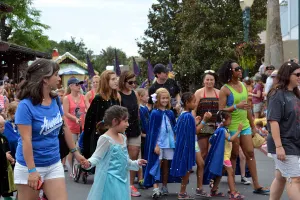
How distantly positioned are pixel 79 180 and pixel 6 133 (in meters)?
3.13

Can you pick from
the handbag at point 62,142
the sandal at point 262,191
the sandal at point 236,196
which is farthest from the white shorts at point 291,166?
the sandal at point 262,191

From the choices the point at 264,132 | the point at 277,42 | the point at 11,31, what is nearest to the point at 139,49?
the point at 11,31

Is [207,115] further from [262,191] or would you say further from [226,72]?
[262,191]

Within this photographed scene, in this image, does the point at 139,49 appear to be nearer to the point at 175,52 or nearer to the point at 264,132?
the point at 175,52

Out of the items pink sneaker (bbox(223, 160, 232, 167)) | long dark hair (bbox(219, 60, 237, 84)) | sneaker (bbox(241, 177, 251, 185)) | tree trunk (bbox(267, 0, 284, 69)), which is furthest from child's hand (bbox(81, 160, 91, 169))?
tree trunk (bbox(267, 0, 284, 69))

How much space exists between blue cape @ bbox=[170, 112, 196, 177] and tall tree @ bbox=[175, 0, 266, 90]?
28.5 meters

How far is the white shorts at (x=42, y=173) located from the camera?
505 cm

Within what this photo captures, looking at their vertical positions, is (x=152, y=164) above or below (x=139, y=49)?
below

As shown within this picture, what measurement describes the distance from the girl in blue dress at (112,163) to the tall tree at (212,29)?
3055cm

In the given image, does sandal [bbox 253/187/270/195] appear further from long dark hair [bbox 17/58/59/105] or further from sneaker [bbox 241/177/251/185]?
long dark hair [bbox 17/58/59/105]

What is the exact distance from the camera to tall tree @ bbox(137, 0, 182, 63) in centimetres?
5353

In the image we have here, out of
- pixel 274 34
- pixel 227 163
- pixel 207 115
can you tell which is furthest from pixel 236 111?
pixel 274 34

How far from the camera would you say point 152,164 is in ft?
28.5

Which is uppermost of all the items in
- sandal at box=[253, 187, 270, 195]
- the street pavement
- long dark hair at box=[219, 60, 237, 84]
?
long dark hair at box=[219, 60, 237, 84]
